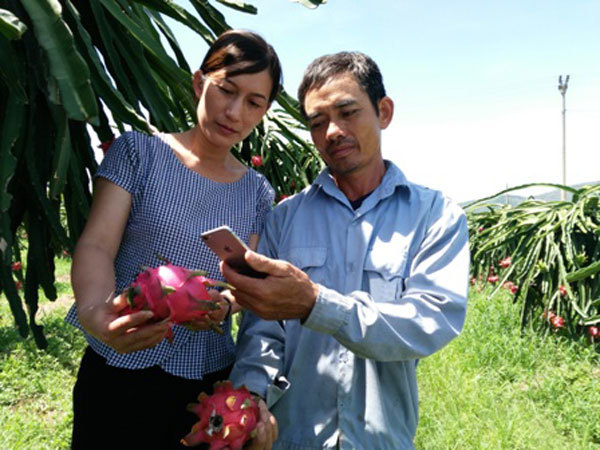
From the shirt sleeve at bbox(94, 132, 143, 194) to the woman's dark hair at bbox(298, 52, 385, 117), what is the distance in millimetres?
455

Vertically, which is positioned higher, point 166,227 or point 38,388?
point 166,227

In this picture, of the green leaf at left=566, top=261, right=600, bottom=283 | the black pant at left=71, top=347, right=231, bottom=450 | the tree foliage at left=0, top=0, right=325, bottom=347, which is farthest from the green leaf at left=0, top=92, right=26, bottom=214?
the green leaf at left=566, top=261, right=600, bottom=283

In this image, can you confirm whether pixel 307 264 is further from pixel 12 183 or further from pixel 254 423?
pixel 12 183

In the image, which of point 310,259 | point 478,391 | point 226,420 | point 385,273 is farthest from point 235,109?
point 478,391

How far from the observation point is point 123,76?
1.40 metres

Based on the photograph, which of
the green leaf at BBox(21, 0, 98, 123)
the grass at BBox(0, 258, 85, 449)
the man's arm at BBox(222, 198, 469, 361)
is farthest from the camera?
the grass at BBox(0, 258, 85, 449)

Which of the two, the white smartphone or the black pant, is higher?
the white smartphone

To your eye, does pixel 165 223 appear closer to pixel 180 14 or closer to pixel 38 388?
pixel 180 14

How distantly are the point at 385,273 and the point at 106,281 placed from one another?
548 mm

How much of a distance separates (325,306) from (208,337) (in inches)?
10.9

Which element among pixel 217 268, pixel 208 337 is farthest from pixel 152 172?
pixel 208 337

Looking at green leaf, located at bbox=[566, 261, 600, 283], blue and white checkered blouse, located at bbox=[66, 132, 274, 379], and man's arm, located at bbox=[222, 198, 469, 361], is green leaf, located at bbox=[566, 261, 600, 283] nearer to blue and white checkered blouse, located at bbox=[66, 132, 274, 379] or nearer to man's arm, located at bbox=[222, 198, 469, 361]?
man's arm, located at bbox=[222, 198, 469, 361]

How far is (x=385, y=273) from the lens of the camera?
46.5 inches

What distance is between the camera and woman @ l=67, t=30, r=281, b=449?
1.07 metres
